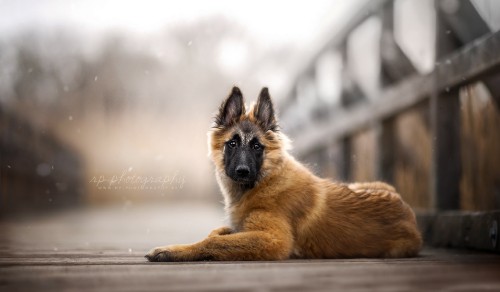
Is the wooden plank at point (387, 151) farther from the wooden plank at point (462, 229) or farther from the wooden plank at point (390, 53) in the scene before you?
the wooden plank at point (462, 229)

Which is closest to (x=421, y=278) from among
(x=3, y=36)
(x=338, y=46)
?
(x=338, y=46)

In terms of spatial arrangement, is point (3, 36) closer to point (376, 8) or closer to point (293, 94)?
point (293, 94)

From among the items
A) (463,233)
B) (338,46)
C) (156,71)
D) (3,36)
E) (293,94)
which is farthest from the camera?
(156,71)

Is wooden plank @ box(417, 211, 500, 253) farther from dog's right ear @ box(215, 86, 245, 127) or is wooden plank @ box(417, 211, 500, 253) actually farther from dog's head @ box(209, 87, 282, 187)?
dog's right ear @ box(215, 86, 245, 127)

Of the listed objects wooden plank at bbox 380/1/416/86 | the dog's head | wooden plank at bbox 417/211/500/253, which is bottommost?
wooden plank at bbox 417/211/500/253

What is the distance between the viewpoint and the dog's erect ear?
5.14 meters

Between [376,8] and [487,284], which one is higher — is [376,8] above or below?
above

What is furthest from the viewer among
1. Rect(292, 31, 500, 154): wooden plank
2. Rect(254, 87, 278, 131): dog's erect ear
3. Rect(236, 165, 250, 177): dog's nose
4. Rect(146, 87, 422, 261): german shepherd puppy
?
Rect(254, 87, 278, 131): dog's erect ear

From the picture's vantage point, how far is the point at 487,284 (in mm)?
3020

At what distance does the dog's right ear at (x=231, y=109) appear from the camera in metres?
5.17

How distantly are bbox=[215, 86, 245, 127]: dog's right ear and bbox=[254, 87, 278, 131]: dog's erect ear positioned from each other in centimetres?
12

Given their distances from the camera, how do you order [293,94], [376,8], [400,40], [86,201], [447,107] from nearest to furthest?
[447,107]
[400,40]
[376,8]
[293,94]
[86,201]

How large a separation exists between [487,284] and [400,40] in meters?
4.52

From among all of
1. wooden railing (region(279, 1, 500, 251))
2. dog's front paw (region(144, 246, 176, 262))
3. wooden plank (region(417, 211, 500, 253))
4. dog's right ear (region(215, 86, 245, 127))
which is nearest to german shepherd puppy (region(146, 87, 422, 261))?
dog's right ear (region(215, 86, 245, 127))
